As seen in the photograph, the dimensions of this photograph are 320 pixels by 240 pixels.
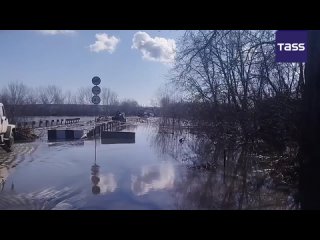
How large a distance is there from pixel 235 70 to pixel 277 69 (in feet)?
8.09

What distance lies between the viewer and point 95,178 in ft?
33.0

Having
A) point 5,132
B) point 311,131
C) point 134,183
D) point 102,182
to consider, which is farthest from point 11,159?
point 311,131

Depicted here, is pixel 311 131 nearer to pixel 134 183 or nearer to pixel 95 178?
pixel 134 183

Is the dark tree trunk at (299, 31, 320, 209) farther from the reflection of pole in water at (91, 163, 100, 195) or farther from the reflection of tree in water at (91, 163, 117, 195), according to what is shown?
the reflection of pole in water at (91, 163, 100, 195)

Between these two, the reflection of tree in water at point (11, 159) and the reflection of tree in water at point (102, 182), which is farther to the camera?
the reflection of tree in water at point (11, 159)

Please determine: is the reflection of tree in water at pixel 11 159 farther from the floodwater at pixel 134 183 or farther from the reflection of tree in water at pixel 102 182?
the reflection of tree in water at pixel 102 182

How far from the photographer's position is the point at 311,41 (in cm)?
720

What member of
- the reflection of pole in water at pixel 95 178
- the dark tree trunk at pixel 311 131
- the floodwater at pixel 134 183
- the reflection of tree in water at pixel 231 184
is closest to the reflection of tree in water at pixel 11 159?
the floodwater at pixel 134 183

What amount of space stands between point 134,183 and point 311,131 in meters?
4.17

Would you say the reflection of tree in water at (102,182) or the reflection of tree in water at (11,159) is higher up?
the reflection of tree in water at (11,159)

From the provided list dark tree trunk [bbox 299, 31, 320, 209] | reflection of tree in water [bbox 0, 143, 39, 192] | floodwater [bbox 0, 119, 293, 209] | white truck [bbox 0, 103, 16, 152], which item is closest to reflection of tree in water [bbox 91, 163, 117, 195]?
floodwater [bbox 0, 119, 293, 209]

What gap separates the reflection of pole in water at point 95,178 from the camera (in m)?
8.55
